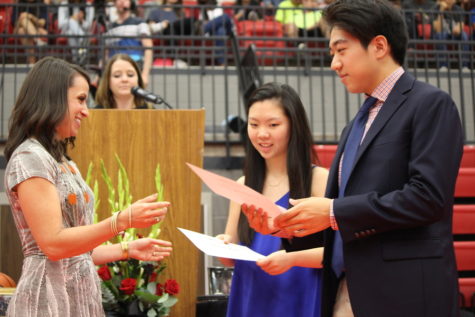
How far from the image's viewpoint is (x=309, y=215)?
187 cm

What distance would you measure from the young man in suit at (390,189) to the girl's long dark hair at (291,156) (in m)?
0.73

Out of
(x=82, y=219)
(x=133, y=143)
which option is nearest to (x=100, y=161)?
(x=133, y=143)

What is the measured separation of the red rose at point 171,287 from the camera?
3035mm

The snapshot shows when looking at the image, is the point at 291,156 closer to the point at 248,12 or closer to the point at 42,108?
the point at 42,108

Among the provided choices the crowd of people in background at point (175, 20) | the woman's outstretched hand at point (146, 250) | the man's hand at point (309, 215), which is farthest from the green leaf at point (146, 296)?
the crowd of people in background at point (175, 20)

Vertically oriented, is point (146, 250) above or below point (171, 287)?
above

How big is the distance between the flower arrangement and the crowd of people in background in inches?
176

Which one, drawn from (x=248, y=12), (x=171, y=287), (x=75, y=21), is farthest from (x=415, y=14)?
(x=171, y=287)

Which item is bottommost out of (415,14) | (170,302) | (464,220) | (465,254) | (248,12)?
(465,254)

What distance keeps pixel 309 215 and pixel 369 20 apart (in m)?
0.62

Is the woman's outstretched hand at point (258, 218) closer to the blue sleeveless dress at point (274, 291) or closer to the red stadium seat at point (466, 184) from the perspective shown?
the blue sleeveless dress at point (274, 291)

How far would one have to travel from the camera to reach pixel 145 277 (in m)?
→ 3.10

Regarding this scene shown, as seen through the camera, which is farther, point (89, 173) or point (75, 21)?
point (75, 21)

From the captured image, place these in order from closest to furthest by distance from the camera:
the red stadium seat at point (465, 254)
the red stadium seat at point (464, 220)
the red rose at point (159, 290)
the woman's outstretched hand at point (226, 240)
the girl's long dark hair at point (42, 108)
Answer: the girl's long dark hair at point (42, 108) → the woman's outstretched hand at point (226, 240) → the red rose at point (159, 290) → the red stadium seat at point (465, 254) → the red stadium seat at point (464, 220)
